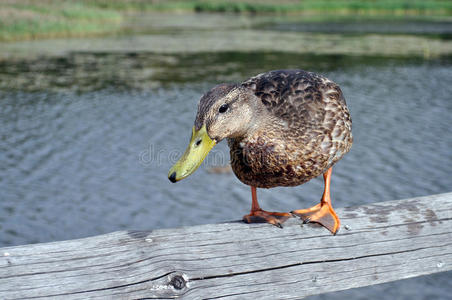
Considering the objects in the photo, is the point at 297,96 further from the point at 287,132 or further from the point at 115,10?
the point at 115,10

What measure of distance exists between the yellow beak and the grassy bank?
17.2 meters

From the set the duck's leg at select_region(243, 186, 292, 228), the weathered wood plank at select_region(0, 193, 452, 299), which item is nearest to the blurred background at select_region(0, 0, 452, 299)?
the weathered wood plank at select_region(0, 193, 452, 299)

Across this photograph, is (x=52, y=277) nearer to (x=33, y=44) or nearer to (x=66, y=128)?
(x=66, y=128)

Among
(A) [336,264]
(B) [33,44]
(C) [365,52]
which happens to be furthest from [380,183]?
(B) [33,44]

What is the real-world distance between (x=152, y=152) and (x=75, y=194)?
60.2 inches

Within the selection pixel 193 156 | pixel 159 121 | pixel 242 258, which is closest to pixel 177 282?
pixel 242 258

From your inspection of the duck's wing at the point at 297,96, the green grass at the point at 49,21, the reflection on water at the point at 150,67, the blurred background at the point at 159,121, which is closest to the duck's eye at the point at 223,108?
the duck's wing at the point at 297,96

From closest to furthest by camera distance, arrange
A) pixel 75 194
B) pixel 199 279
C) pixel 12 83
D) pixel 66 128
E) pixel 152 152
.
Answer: pixel 199 279 < pixel 75 194 < pixel 152 152 < pixel 66 128 < pixel 12 83

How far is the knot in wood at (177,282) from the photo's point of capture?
5.89ft

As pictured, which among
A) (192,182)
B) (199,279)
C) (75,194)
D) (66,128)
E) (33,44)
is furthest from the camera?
(33,44)

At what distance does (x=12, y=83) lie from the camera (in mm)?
11430

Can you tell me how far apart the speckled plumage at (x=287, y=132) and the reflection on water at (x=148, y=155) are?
199 centimetres

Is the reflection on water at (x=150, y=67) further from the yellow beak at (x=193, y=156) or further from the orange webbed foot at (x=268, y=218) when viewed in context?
the yellow beak at (x=193, y=156)

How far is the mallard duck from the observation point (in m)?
2.00
